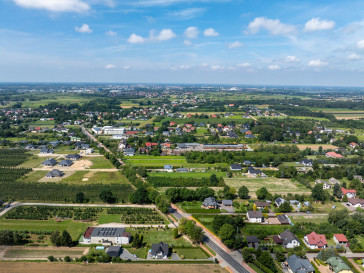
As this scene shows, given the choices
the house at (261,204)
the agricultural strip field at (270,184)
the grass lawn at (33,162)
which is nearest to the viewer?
the house at (261,204)

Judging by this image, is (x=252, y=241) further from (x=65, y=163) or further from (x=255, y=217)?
(x=65, y=163)

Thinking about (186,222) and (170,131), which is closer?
(186,222)

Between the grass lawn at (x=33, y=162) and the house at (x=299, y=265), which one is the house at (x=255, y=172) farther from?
the grass lawn at (x=33, y=162)

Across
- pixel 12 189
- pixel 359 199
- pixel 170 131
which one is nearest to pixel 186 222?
pixel 359 199

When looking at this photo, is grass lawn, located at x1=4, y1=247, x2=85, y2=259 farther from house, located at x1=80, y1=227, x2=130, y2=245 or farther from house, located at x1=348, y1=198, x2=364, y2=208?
house, located at x1=348, y1=198, x2=364, y2=208

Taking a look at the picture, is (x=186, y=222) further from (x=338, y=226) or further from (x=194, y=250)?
(x=338, y=226)

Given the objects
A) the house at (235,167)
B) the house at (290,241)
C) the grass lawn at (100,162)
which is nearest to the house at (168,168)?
the grass lawn at (100,162)
